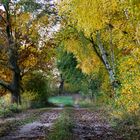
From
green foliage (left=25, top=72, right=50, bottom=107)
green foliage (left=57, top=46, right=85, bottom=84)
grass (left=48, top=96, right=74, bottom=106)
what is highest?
green foliage (left=57, top=46, right=85, bottom=84)

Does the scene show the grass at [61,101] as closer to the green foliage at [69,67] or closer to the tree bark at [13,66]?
the green foliage at [69,67]

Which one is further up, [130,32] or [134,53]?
[130,32]

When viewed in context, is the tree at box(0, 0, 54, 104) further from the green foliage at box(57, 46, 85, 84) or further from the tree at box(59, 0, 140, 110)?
the tree at box(59, 0, 140, 110)

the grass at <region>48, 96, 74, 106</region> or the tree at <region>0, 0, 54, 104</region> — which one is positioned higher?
the tree at <region>0, 0, 54, 104</region>

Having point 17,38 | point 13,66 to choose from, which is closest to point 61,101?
point 13,66

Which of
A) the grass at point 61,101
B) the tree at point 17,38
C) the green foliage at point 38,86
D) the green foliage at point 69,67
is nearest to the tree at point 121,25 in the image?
the tree at point 17,38

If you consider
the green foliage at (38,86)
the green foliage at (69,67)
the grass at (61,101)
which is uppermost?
the green foliage at (69,67)

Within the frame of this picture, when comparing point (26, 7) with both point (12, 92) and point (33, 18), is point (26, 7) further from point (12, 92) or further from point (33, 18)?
point (12, 92)

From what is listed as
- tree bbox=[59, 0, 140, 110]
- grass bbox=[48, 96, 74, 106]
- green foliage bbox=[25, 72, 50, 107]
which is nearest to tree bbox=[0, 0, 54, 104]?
green foliage bbox=[25, 72, 50, 107]

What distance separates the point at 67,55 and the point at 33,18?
14787 millimetres

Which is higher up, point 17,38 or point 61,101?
point 17,38

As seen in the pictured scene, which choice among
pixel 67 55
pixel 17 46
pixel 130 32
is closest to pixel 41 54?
pixel 17 46

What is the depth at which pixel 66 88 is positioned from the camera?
8306cm

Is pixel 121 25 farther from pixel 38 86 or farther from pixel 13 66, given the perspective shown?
pixel 38 86
